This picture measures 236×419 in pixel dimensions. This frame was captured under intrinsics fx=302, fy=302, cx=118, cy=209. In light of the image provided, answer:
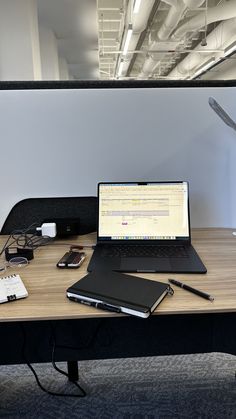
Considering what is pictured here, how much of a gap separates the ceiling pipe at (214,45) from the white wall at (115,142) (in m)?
4.47

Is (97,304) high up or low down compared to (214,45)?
down

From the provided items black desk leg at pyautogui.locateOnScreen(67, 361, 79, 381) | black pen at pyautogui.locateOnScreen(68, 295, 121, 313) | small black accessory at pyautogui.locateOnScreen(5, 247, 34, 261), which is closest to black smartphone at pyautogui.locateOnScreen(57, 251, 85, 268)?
small black accessory at pyautogui.locateOnScreen(5, 247, 34, 261)

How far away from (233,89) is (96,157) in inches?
28.9

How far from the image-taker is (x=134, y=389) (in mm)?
1473

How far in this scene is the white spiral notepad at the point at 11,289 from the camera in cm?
84

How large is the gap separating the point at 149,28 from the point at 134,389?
19.7 ft

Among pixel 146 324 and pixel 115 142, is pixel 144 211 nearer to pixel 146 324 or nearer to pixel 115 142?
pixel 115 142

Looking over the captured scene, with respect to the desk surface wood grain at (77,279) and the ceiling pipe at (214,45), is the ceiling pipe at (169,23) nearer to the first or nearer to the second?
the ceiling pipe at (214,45)

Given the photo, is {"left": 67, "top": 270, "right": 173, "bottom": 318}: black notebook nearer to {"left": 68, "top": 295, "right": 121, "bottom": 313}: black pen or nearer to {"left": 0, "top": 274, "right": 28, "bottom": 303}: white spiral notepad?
{"left": 68, "top": 295, "right": 121, "bottom": 313}: black pen

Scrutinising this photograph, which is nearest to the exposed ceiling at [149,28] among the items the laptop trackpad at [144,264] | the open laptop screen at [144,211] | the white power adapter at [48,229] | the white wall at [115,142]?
the white wall at [115,142]

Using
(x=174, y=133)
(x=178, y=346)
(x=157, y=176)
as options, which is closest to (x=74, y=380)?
(x=178, y=346)

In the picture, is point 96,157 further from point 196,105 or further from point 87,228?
point 196,105

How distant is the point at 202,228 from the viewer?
1548mm

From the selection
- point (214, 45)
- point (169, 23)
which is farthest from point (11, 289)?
point (214, 45)
